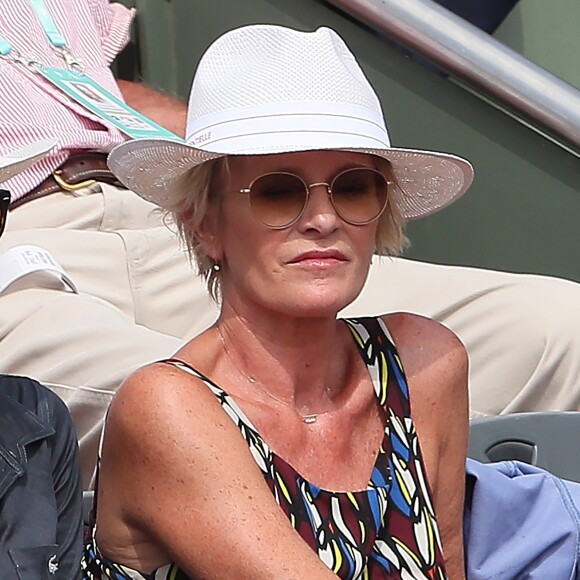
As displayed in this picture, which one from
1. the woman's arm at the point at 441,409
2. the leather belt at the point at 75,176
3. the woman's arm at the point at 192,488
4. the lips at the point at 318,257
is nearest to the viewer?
the woman's arm at the point at 192,488

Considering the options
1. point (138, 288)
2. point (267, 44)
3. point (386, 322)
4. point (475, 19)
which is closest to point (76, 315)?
point (138, 288)

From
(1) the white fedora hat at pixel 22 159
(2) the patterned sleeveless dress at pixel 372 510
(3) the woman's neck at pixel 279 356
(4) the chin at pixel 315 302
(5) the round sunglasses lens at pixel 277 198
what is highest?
(5) the round sunglasses lens at pixel 277 198

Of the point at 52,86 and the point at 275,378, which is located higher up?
the point at 275,378

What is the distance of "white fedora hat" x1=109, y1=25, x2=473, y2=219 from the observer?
1.36 metres

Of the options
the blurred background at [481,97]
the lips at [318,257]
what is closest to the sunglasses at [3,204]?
the lips at [318,257]

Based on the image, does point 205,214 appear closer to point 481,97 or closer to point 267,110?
point 267,110

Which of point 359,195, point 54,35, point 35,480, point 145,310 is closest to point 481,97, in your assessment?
point 145,310

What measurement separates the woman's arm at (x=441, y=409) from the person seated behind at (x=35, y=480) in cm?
45

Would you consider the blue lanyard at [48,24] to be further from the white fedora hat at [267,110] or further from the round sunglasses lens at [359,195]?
the round sunglasses lens at [359,195]

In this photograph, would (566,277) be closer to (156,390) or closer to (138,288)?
(138,288)

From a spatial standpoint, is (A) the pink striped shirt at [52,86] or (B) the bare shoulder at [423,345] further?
(A) the pink striped shirt at [52,86]

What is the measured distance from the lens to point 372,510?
1.41m

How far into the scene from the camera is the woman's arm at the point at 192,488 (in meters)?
1.27

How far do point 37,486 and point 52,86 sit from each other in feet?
4.22
